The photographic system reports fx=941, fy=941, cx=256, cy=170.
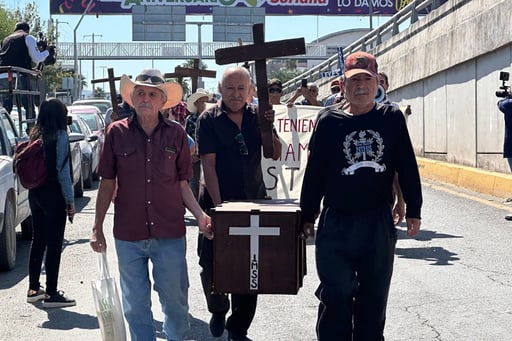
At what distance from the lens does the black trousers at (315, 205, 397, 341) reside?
17.7 feet

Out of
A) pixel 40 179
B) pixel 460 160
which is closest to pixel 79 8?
pixel 460 160

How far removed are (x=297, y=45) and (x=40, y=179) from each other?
309 cm

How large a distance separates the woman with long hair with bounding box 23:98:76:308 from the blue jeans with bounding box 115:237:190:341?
262 cm

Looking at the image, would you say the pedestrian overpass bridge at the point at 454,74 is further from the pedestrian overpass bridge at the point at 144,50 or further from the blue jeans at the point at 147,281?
the pedestrian overpass bridge at the point at 144,50

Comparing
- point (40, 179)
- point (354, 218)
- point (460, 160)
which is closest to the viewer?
point (354, 218)

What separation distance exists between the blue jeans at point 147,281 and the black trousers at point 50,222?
103 inches

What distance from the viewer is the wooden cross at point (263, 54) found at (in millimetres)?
6328

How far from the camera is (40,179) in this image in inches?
327

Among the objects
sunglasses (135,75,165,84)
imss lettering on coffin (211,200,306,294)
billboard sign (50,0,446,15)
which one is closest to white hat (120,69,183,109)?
sunglasses (135,75,165,84)

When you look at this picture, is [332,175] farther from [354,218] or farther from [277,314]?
[277,314]

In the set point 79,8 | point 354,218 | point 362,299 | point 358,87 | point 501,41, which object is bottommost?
point 362,299

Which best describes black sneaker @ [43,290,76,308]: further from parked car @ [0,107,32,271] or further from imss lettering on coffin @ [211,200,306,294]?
imss lettering on coffin @ [211,200,306,294]

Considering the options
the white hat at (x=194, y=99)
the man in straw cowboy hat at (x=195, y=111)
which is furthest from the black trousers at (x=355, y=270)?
the white hat at (x=194, y=99)

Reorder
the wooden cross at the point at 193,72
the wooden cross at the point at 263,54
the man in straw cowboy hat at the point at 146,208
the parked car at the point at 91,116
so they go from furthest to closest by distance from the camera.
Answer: the parked car at the point at 91,116, the wooden cross at the point at 193,72, the wooden cross at the point at 263,54, the man in straw cowboy hat at the point at 146,208
